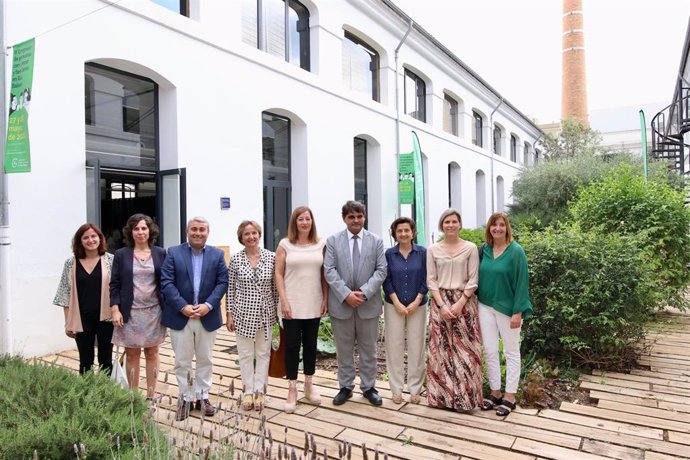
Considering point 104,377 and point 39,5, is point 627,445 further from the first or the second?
point 39,5

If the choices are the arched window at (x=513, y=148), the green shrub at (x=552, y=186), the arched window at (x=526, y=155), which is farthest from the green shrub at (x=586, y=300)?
the arched window at (x=526, y=155)

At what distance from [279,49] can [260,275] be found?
7.03 metres

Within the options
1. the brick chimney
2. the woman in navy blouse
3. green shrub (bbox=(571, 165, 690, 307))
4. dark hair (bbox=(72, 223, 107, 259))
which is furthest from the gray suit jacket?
the brick chimney

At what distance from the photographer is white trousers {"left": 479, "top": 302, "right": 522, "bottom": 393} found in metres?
4.00

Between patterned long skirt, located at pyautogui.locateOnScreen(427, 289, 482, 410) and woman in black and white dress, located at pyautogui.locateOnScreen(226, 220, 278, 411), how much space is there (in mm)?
1450

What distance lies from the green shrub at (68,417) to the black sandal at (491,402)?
270cm

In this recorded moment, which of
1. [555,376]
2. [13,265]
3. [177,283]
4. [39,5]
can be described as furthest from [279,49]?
[555,376]

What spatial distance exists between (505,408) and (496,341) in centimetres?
54

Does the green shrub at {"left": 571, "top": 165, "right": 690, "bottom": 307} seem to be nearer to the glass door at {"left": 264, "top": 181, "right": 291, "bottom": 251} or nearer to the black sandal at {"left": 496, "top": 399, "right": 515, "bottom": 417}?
the black sandal at {"left": 496, "top": 399, "right": 515, "bottom": 417}

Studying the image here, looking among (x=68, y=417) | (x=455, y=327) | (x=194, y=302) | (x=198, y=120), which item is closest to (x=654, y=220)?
(x=455, y=327)

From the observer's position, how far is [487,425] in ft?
12.4

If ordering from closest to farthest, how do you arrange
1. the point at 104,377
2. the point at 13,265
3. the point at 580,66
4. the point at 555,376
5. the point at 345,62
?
the point at 104,377
the point at 555,376
the point at 13,265
the point at 345,62
the point at 580,66

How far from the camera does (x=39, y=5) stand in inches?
224

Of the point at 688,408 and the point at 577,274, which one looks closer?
the point at 688,408
